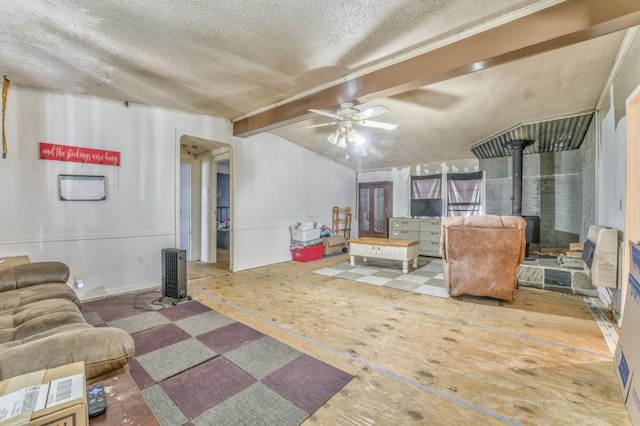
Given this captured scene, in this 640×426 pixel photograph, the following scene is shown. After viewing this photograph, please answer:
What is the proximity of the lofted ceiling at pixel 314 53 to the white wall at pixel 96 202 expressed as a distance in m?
0.27

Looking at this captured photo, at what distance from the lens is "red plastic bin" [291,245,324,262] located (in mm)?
6121

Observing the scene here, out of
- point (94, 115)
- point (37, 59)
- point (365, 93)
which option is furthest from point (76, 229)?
point (365, 93)

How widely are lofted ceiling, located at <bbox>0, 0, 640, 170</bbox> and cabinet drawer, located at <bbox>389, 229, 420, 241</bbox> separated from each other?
3241 mm

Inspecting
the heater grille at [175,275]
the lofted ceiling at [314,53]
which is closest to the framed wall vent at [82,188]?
the lofted ceiling at [314,53]

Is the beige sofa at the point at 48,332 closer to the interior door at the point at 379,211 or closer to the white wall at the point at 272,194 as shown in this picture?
the white wall at the point at 272,194

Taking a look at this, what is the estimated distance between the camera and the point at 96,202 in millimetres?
3734

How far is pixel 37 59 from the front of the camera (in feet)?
8.95

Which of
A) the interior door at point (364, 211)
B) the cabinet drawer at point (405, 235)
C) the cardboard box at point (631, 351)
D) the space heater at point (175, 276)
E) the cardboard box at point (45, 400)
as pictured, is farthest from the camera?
the interior door at point (364, 211)

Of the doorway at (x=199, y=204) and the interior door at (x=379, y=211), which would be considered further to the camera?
the interior door at (x=379, y=211)

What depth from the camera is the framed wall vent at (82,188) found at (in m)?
3.50

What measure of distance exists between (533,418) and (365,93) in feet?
10.3

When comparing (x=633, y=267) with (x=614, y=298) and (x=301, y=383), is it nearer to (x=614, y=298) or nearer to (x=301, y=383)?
(x=614, y=298)

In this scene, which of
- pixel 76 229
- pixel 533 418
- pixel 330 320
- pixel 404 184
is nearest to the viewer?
pixel 533 418

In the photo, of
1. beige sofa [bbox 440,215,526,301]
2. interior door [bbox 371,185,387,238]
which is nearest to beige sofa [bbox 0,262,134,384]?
beige sofa [bbox 440,215,526,301]
